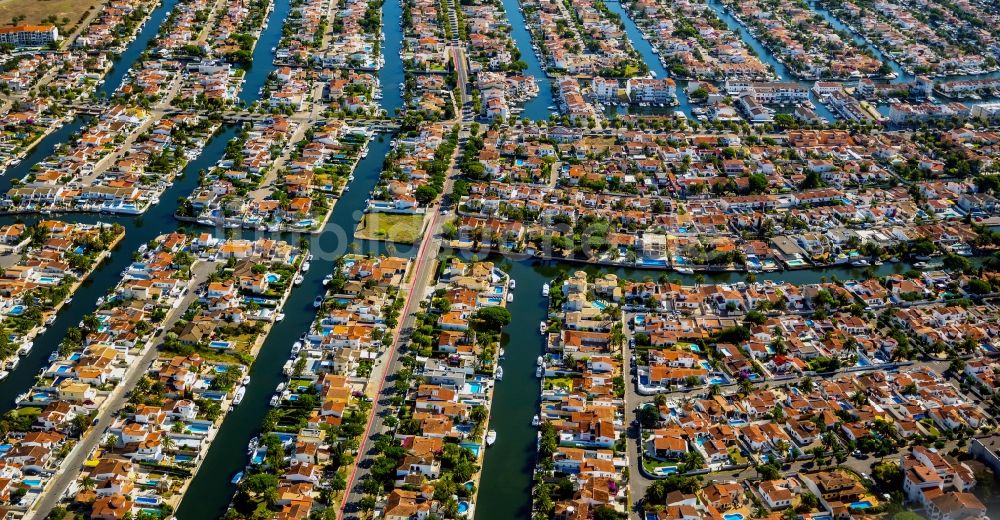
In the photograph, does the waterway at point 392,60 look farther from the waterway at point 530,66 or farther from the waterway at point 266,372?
the waterway at point 266,372

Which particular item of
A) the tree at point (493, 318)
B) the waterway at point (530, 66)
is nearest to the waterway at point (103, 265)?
the tree at point (493, 318)

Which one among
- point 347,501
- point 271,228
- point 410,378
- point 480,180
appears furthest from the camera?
point 480,180

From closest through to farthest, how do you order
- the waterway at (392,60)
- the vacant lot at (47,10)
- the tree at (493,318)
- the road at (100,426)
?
the road at (100,426) → the tree at (493,318) → the waterway at (392,60) → the vacant lot at (47,10)

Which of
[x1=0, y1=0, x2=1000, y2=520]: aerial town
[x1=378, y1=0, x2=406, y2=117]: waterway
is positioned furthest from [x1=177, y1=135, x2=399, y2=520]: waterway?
[x1=378, y1=0, x2=406, y2=117]: waterway

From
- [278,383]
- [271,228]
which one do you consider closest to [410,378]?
[278,383]

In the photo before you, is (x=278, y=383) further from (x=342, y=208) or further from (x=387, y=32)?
(x=387, y=32)

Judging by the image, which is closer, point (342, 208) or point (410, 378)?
point (410, 378)
